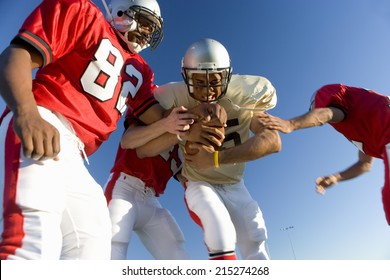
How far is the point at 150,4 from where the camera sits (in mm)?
2912

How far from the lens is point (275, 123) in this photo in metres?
2.83

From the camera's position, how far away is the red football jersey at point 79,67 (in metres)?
1.72

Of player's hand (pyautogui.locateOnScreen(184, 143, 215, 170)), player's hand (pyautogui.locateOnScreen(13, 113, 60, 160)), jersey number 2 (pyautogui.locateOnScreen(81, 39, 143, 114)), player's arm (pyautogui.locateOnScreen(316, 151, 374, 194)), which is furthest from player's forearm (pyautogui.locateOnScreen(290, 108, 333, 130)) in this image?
player's hand (pyautogui.locateOnScreen(13, 113, 60, 160))

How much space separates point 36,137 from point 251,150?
64.5 inches

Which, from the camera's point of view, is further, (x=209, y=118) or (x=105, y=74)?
(x=209, y=118)

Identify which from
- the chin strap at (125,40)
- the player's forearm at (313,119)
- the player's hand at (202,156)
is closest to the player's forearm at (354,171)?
the player's forearm at (313,119)

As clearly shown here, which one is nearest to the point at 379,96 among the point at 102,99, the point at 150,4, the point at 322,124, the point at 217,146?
the point at 322,124

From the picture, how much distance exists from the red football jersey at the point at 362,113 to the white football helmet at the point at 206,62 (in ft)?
3.21

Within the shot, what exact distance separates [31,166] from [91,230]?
401mm

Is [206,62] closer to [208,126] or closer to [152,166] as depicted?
[208,126]

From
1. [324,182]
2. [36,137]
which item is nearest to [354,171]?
[324,182]

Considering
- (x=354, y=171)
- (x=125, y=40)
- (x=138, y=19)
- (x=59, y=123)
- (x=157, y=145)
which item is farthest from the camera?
(x=354, y=171)

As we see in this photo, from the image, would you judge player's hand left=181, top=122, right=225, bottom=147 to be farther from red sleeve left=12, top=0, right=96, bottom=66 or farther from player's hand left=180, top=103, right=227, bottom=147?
red sleeve left=12, top=0, right=96, bottom=66

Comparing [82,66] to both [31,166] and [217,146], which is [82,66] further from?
[217,146]
